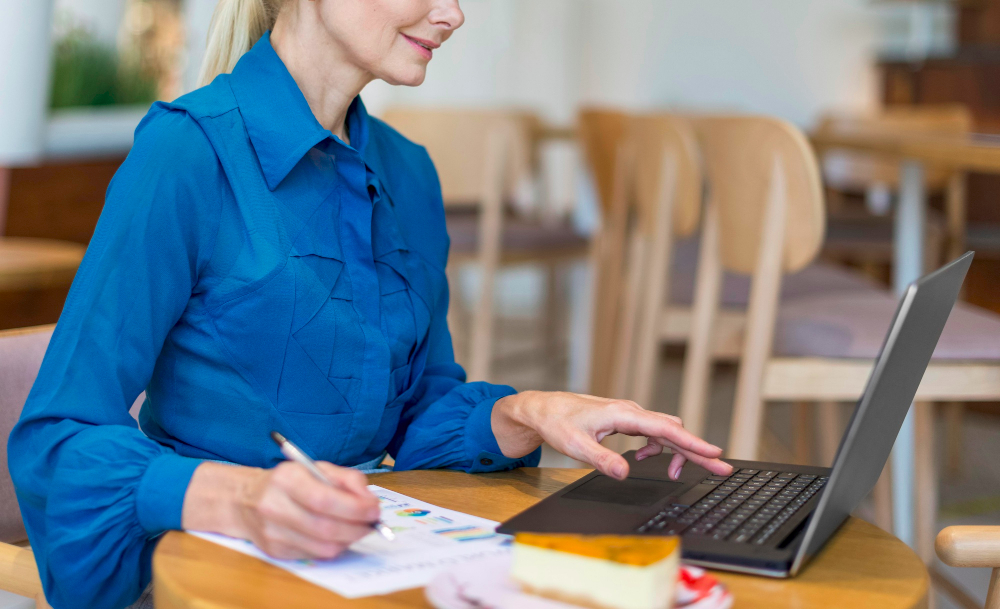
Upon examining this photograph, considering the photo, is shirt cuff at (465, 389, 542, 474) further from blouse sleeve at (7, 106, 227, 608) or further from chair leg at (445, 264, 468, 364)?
chair leg at (445, 264, 468, 364)

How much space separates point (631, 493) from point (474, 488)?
14 cm

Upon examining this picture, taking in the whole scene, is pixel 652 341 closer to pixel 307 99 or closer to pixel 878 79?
pixel 307 99

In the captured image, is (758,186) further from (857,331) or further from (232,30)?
(232,30)

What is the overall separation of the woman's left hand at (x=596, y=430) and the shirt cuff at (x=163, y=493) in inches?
11.4

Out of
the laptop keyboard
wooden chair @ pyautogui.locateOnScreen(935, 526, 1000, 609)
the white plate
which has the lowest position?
wooden chair @ pyautogui.locateOnScreen(935, 526, 1000, 609)

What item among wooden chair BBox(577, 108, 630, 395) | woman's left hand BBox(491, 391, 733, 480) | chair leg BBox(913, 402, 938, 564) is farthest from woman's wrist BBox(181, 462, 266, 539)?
wooden chair BBox(577, 108, 630, 395)

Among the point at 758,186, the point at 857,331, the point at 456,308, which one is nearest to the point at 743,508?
the point at 857,331

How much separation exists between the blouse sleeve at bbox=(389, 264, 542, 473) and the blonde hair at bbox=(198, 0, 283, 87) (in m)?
0.33

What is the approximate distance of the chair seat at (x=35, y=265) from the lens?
1.88 meters

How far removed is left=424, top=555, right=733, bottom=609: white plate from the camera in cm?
56

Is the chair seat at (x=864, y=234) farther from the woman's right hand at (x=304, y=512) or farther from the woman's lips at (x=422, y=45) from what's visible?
the woman's right hand at (x=304, y=512)

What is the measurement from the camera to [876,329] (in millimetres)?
1703

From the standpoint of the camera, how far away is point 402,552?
67 centimetres

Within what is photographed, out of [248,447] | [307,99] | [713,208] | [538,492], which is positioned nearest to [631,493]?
[538,492]
